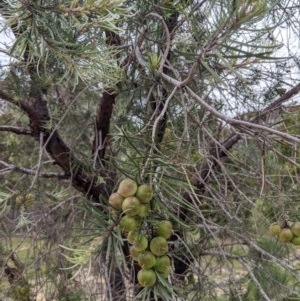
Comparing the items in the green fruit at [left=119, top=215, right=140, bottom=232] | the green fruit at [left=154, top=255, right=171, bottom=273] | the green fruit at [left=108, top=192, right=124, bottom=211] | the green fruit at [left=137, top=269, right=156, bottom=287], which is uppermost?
the green fruit at [left=108, top=192, right=124, bottom=211]

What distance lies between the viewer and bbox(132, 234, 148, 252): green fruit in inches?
23.0

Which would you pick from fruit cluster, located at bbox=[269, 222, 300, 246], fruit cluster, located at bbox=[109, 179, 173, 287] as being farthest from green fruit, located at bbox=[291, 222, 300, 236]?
fruit cluster, located at bbox=[109, 179, 173, 287]

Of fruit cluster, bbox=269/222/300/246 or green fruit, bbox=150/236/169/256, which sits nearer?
green fruit, bbox=150/236/169/256

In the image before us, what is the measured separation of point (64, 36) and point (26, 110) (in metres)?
0.72

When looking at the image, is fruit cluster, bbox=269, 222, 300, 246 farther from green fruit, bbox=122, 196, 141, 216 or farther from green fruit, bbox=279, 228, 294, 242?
green fruit, bbox=122, 196, 141, 216

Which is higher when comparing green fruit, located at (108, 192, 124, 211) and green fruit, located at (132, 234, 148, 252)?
green fruit, located at (108, 192, 124, 211)

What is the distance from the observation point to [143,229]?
607 mm

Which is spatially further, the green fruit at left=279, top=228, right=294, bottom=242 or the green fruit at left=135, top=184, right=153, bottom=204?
the green fruit at left=279, top=228, right=294, bottom=242

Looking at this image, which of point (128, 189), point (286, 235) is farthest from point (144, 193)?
point (286, 235)

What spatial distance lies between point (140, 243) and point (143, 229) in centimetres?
3

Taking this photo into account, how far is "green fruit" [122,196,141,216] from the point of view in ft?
1.81

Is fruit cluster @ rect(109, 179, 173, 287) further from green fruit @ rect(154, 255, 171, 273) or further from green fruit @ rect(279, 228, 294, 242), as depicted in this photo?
green fruit @ rect(279, 228, 294, 242)

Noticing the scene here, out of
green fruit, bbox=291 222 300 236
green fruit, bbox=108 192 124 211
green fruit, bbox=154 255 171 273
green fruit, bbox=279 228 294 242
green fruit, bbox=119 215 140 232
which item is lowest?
green fruit, bbox=154 255 171 273

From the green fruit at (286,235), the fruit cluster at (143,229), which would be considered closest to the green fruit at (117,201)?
the fruit cluster at (143,229)
